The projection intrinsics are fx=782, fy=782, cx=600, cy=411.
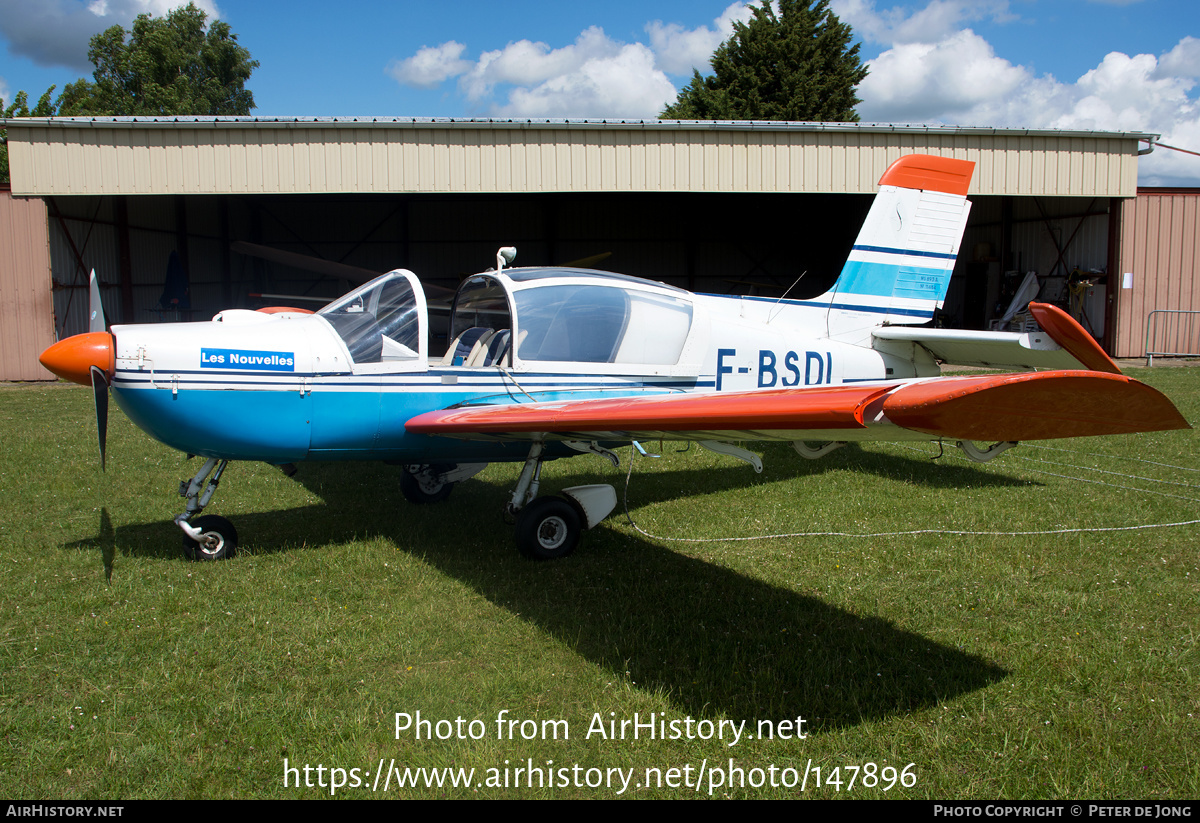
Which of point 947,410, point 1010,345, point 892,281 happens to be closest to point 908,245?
point 892,281

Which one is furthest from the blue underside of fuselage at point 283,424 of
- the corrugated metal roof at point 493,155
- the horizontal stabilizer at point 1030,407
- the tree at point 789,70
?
the tree at point 789,70

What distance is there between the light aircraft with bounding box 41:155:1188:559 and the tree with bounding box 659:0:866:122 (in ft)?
98.3

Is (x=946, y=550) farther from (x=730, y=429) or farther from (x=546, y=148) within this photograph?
(x=546, y=148)

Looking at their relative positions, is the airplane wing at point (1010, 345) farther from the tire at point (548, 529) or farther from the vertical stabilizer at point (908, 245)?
the tire at point (548, 529)

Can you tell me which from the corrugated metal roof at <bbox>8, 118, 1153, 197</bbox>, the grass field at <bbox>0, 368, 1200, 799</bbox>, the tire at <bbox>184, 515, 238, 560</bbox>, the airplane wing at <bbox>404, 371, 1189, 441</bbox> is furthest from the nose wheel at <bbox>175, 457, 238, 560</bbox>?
the corrugated metal roof at <bbox>8, 118, 1153, 197</bbox>

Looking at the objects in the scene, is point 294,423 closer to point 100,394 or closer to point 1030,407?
point 100,394

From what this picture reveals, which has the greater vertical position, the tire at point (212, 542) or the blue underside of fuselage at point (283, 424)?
the blue underside of fuselage at point (283, 424)

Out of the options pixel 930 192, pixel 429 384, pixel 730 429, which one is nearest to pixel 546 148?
pixel 930 192

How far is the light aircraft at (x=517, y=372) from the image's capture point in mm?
4234

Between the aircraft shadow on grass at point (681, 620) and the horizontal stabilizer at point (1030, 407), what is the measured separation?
4.41 feet

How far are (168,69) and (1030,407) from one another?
57.8 metres

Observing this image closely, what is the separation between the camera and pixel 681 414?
3.33 m

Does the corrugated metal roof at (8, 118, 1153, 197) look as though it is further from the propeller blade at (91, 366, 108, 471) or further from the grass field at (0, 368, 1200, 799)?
the propeller blade at (91, 366, 108, 471)

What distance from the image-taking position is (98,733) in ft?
10.0
